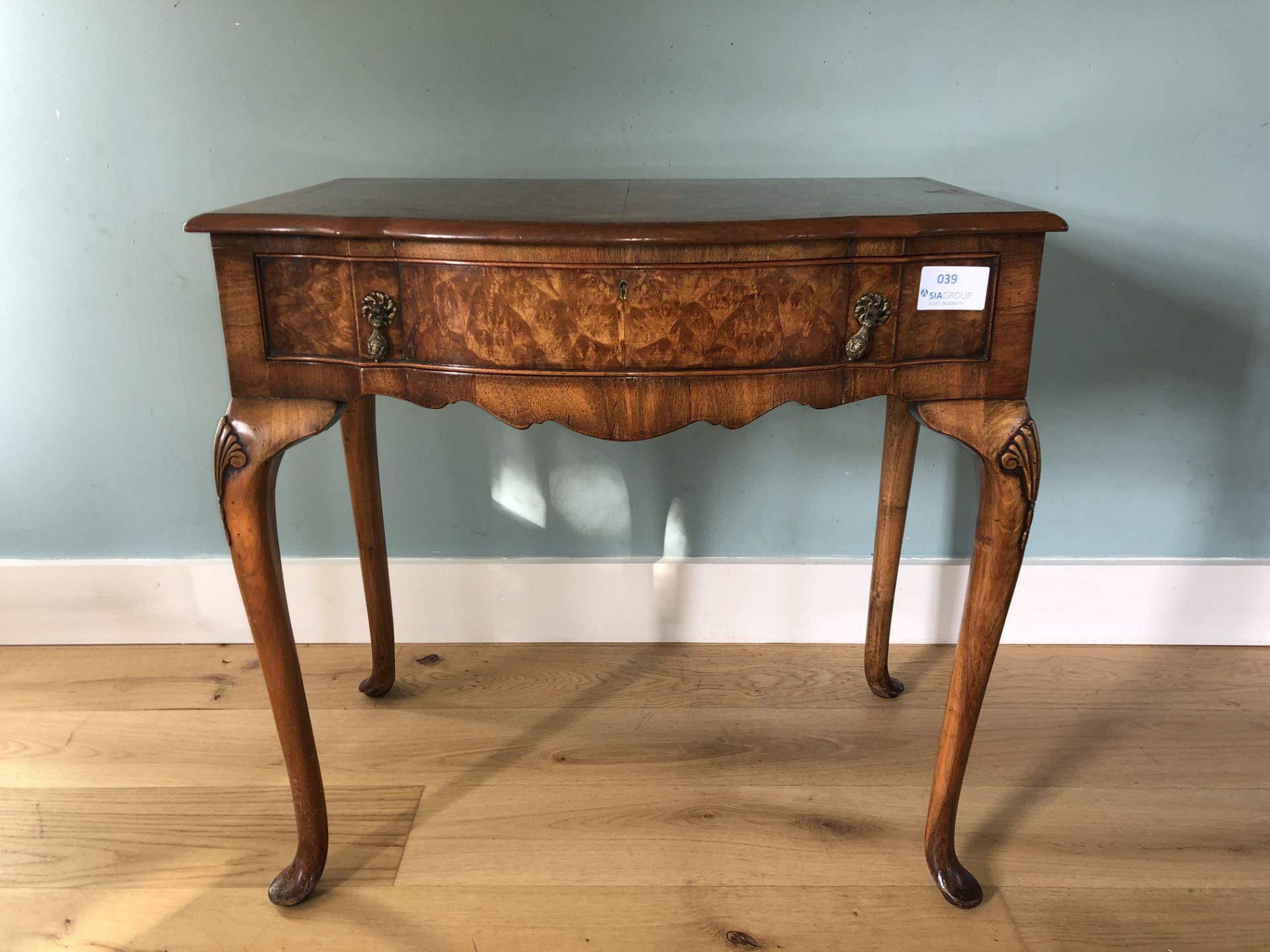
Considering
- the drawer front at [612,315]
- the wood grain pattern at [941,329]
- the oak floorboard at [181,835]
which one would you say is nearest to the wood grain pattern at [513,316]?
the drawer front at [612,315]

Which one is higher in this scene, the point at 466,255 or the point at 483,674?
the point at 466,255

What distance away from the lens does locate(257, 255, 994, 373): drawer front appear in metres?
0.98

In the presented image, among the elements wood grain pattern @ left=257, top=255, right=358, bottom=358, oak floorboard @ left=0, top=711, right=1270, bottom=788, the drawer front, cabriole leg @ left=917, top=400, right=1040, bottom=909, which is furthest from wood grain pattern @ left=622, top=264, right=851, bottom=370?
oak floorboard @ left=0, top=711, right=1270, bottom=788

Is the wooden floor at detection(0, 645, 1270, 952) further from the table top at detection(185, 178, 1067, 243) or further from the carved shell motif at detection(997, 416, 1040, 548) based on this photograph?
the table top at detection(185, 178, 1067, 243)

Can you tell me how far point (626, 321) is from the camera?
3.25ft

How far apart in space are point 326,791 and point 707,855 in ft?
1.91

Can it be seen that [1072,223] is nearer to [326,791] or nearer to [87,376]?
[326,791]

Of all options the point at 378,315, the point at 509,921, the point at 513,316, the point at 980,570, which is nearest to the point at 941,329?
the point at 980,570

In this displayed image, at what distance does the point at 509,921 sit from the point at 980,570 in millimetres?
725

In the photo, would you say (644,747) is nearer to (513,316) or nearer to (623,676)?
(623,676)

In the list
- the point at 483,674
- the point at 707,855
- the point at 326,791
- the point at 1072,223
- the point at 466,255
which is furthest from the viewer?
the point at 483,674

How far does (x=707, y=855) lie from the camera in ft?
4.21

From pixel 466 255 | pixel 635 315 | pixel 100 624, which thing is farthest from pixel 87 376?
pixel 635 315

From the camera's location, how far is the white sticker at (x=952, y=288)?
3.27 feet
